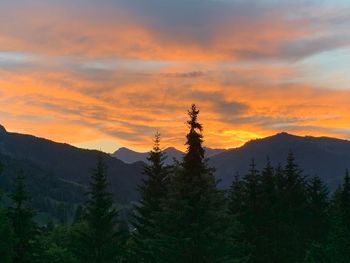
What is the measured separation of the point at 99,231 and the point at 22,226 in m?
9.02

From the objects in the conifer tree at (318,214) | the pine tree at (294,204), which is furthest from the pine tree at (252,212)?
the conifer tree at (318,214)

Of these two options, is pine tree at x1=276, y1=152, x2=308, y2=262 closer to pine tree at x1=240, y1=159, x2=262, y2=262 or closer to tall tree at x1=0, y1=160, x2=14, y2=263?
pine tree at x1=240, y1=159, x2=262, y2=262

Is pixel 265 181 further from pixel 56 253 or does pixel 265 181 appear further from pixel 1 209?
pixel 56 253

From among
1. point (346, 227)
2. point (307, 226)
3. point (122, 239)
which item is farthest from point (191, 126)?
point (307, 226)

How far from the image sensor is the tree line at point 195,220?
31203mm

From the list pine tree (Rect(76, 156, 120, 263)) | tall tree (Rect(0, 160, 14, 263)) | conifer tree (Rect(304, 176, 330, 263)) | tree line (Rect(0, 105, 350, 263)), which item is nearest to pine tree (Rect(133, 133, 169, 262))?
tree line (Rect(0, 105, 350, 263))

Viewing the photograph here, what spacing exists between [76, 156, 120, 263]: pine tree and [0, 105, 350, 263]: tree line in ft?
0.30

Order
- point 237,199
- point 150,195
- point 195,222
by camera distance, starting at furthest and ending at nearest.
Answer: point 237,199 < point 150,195 < point 195,222

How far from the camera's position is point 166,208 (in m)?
31.7

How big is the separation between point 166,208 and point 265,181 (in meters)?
19.1

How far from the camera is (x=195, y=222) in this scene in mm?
31250

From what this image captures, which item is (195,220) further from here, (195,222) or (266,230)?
(266,230)

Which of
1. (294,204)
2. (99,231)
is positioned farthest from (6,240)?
(294,204)

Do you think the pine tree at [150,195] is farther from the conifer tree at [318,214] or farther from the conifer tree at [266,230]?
the conifer tree at [318,214]
